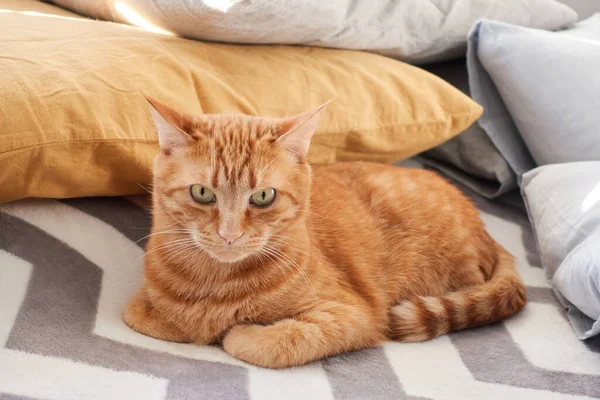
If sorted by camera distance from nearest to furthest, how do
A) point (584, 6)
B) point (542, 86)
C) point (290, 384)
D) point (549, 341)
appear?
point (290, 384), point (549, 341), point (542, 86), point (584, 6)

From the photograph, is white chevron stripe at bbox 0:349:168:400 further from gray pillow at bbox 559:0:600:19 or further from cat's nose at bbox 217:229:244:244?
gray pillow at bbox 559:0:600:19

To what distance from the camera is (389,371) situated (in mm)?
1212

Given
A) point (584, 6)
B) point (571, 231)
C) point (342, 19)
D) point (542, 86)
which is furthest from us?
point (584, 6)

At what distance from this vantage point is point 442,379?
1.20m

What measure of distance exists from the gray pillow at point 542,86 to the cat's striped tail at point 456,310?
22.0 inches

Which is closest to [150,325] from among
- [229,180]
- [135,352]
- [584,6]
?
[135,352]

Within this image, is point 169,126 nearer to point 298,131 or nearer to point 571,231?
point 298,131

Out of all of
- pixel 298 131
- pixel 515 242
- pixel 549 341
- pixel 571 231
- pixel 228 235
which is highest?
pixel 298 131

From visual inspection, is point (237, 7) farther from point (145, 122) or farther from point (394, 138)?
point (394, 138)

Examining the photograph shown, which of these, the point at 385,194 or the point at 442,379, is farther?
the point at 385,194

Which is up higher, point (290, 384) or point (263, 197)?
point (263, 197)

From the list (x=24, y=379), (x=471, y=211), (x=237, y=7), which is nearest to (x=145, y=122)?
(x=237, y=7)

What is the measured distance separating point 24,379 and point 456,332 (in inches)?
35.3

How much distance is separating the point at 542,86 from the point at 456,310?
820 mm
